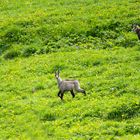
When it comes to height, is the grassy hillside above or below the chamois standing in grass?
below

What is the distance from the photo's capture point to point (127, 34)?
39.4 meters

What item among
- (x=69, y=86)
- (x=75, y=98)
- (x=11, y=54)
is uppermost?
(x=69, y=86)

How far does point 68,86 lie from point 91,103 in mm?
1901

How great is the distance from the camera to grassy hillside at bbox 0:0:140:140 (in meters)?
23.9

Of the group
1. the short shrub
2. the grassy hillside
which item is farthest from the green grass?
the short shrub

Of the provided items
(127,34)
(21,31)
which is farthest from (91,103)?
(21,31)

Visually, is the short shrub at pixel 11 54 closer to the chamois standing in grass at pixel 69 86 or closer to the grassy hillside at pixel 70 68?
the grassy hillside at pixel 70 68

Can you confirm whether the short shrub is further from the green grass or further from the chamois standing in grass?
the chamois standing in grass

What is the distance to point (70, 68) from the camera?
112ft

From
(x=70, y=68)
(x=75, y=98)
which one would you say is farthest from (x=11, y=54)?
(x=75, y=98)

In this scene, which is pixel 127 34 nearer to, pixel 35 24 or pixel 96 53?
pixel 96 53

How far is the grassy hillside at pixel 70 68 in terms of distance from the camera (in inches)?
942

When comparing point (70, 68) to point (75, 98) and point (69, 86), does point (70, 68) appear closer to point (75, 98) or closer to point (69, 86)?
point (75, 98)

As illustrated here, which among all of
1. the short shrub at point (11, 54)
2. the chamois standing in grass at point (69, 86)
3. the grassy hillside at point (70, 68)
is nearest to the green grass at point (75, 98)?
the grassy hillside at point (70, 68)
